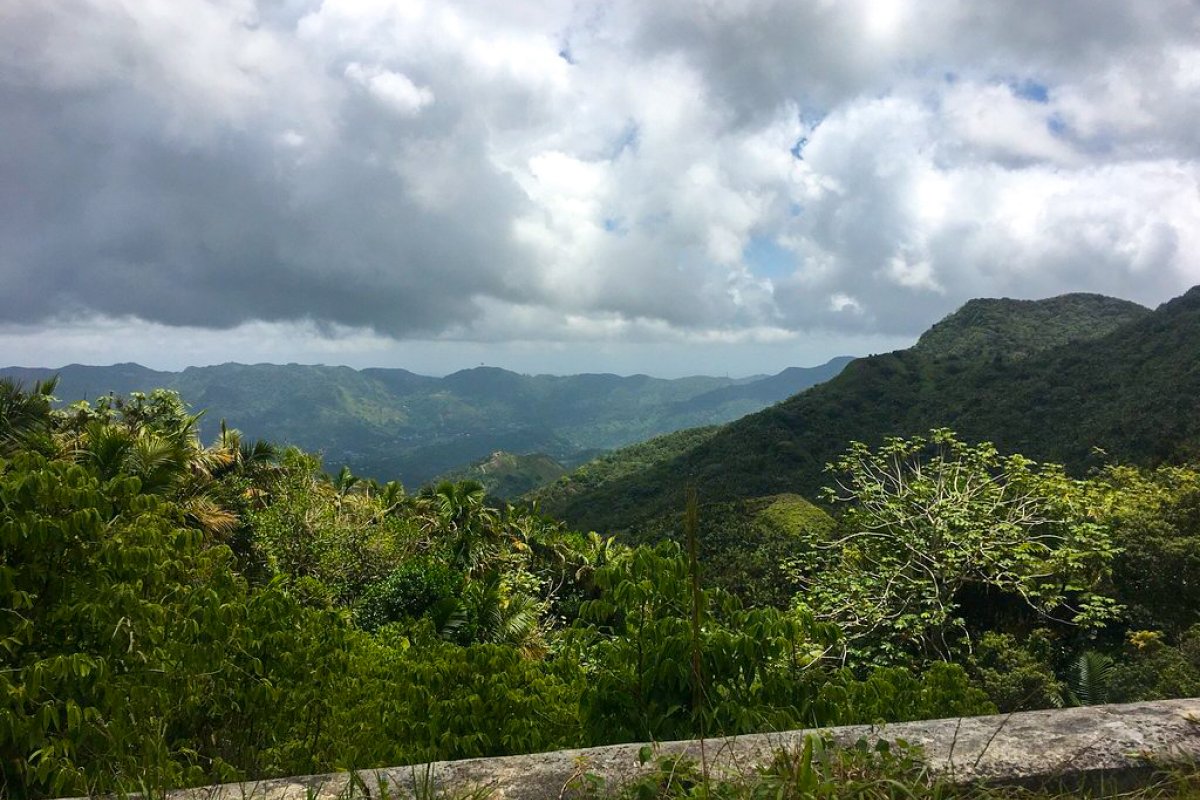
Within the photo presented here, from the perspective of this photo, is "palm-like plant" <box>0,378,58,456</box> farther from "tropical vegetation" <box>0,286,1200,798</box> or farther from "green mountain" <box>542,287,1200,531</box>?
"green mountain" <box>542,287,1200,531</box>

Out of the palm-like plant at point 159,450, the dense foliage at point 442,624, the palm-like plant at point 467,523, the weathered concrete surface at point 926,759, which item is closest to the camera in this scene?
the weathered concrete surface at point 926,759

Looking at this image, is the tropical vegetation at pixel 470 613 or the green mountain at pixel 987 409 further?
the green mountain at pixel 987 409

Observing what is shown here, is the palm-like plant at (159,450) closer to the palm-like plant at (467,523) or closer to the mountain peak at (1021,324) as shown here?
the palm-like plant at (467,523)

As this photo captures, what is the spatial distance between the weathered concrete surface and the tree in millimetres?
10315

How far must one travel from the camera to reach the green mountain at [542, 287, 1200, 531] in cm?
5184

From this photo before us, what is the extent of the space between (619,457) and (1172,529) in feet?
425

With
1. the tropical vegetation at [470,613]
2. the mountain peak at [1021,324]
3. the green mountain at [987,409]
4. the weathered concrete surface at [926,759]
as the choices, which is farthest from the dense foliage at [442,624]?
the mountain peak at [1021,324]

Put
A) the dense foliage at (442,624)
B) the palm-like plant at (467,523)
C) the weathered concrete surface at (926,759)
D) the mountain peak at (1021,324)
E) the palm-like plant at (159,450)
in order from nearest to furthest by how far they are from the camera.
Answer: the weathered concrete surface at (926,759)
the dense foliage at (442,624)
the palm-like plant at (159,450)
the palm-like plant at (467,523)
the mountain peak at (1021,324)

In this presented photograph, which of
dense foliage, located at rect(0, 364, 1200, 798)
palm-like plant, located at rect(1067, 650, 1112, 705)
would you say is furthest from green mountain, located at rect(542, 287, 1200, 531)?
palm-like plant, located at rect(1067, 650, 1112, 705)

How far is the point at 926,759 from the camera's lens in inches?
75.1

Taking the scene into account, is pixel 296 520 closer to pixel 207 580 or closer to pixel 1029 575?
pixel 207 580

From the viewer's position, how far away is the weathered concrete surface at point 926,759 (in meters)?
1.85

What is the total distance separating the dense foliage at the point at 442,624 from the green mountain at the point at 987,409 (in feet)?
77.5

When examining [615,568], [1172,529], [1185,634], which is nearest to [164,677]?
[615,568]
